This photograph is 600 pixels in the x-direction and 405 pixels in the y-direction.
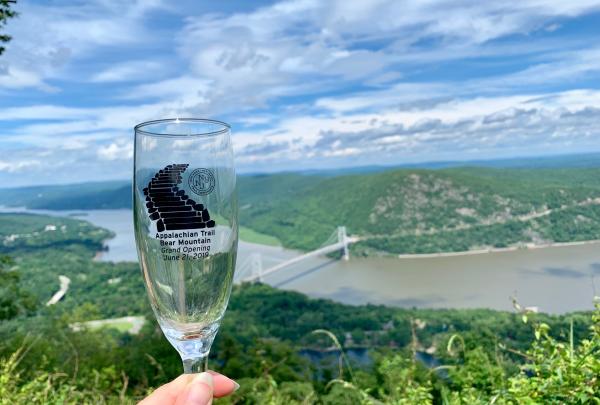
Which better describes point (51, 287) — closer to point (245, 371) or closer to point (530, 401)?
Result: point (245, 371)

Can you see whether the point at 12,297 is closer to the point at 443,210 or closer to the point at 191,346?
the point at 191,346

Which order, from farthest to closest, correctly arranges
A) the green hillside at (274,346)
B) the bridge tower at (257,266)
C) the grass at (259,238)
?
the grass at (259,238) → the bridge tower at (257,266) → the green hillside at (274,346)

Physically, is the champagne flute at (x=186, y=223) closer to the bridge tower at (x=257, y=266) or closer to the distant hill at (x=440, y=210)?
the bridge tower at (x=257, y=266)

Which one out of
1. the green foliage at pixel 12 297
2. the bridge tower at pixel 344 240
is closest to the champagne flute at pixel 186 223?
the green foliage at pixel 12 297

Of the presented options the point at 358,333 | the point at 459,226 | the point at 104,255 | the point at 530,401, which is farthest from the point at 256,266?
the point at 530,401

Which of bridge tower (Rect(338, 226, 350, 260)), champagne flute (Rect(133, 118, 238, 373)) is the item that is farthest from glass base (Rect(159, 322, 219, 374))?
bridge tower (Rect(338, 226, 350, 260))

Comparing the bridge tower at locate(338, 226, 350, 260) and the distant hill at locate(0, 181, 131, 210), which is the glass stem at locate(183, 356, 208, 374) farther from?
the distant hill at locate(0, 181, 131, 210)

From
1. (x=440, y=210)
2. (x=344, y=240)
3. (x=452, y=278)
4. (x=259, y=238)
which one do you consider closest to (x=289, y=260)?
(x=344, y=240)
